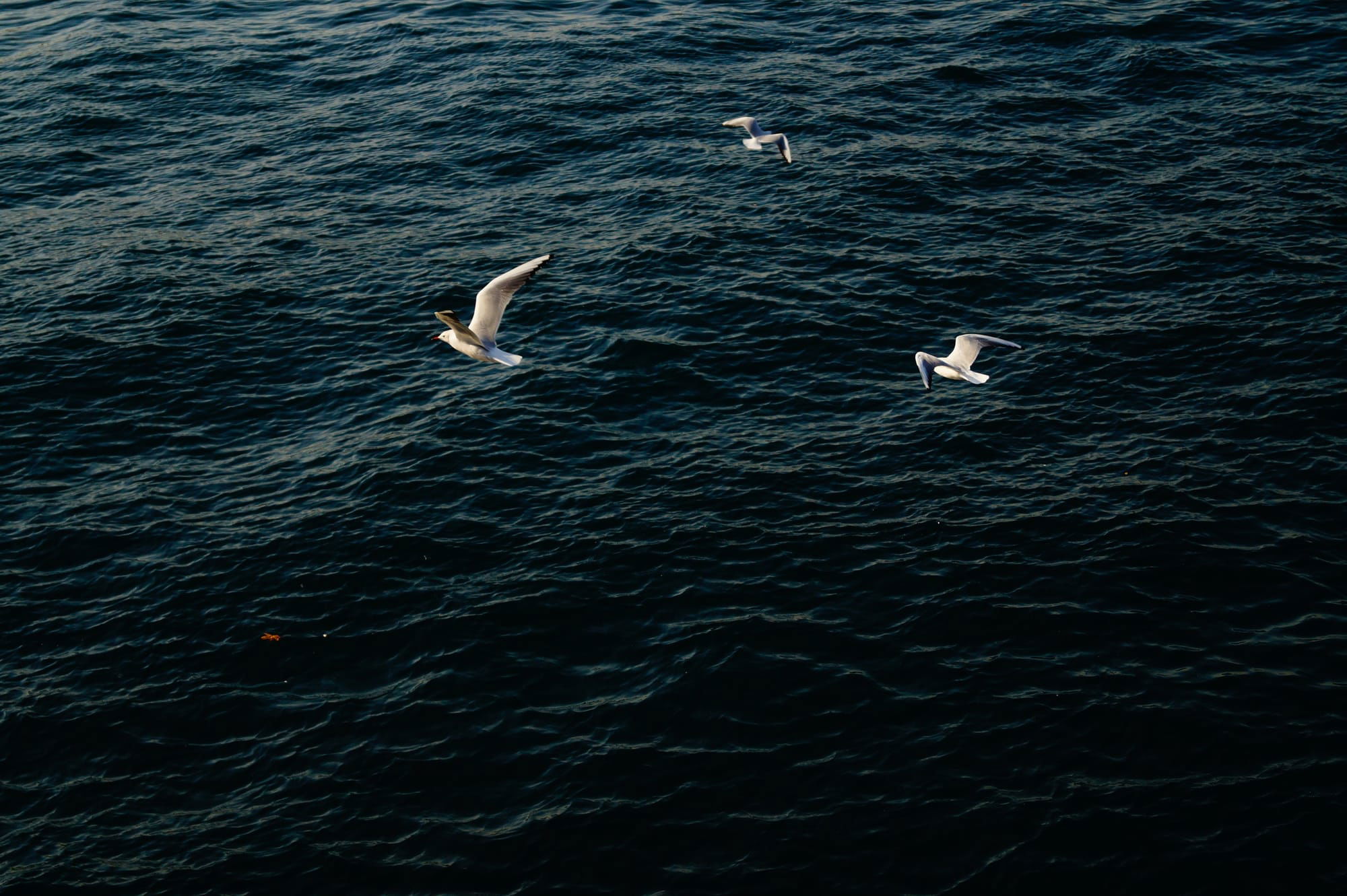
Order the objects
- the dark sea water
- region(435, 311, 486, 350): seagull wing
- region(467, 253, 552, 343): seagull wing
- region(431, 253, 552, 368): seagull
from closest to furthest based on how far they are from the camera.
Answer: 1. the dark sea water
2. region(435, 311, 486, 350): seagull wing
3. region(431, 253, 552, 368): seagull
4. region(467, 253, 552, 343): seagull wing

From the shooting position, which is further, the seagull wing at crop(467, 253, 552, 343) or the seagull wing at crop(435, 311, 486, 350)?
the seagull wing at crop(467, 253, 552, 343)

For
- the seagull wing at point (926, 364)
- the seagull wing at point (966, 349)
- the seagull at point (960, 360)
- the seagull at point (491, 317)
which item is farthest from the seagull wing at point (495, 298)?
the seagull wing at point (966, 349)

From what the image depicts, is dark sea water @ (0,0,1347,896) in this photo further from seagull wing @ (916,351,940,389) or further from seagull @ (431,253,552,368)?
seagull @ (431,253,552,368)

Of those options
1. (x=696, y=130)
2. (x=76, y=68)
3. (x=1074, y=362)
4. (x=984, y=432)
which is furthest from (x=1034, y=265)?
(x=76, y=68)

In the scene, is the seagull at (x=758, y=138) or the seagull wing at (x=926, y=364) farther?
the seagull at (x=758, y=138)

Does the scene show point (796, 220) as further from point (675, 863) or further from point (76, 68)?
point (76, 68)

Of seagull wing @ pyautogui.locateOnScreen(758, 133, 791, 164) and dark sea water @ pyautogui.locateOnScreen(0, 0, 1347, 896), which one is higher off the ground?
seagull wing @ pyautogui.locateOnScreen(758, 133, 791, 164)

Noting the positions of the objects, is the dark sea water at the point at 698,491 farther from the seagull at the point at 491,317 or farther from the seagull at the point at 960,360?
the seagull at the point at 491,317

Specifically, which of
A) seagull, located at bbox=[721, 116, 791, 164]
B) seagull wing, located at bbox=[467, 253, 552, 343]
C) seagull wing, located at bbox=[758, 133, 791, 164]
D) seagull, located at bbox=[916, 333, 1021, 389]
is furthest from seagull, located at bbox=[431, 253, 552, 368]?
seagull wing, located at bbox=[758, 133, 791, 164]
